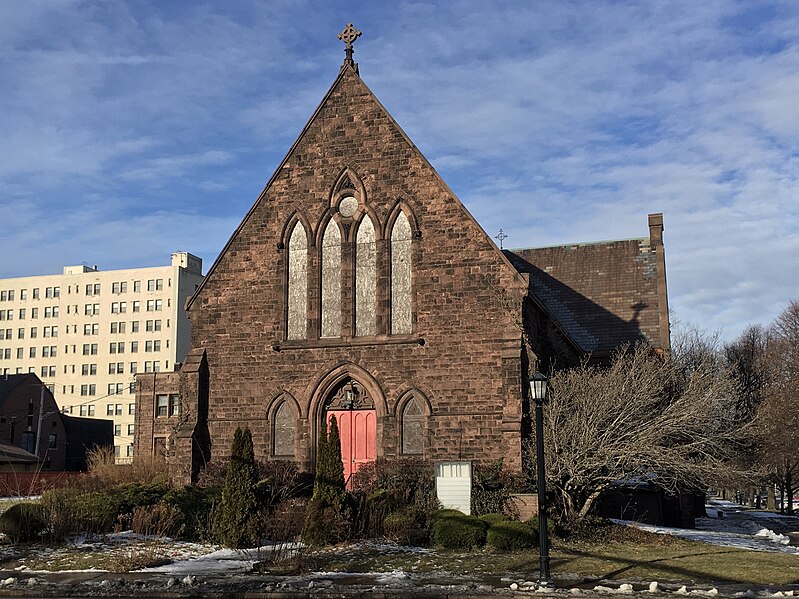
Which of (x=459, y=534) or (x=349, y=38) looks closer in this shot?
(x=459, y=534)

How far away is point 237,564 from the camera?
1866cm

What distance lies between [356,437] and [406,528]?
630 centimetres

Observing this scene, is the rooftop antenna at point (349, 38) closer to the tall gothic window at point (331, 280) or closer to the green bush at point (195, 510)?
the tall gothic window at point (331, 280)

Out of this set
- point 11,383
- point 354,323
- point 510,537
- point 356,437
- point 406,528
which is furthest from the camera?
point 11,383

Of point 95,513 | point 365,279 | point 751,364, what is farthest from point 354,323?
point 751,364

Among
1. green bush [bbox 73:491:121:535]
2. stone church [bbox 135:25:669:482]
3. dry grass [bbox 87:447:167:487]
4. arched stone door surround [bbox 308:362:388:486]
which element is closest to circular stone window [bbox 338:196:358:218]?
stone church [bbox 135:25:669:482]

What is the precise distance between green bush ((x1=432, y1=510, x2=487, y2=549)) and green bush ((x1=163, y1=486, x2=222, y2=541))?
18.4ft

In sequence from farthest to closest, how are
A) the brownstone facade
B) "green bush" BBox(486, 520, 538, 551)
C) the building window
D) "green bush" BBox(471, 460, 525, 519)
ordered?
1. the building window
2. the brownstone facade
3. "green bush" BBox(471, 460, 525, 519)
4. "green bush" BBox(486, 520, 538, 551)

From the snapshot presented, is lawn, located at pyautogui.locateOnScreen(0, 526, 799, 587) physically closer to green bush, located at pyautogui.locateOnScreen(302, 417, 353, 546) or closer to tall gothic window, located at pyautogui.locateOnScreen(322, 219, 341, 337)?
green bush, located at pyautogui.locateOnScreen(302, 417, 353, 546)

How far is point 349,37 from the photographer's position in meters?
29.8

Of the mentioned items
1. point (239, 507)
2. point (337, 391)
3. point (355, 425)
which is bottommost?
point (239, 507)

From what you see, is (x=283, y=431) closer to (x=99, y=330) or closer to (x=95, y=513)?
(x=95, y=513)

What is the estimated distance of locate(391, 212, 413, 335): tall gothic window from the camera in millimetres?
27625

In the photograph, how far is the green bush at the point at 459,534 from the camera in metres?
20.7
